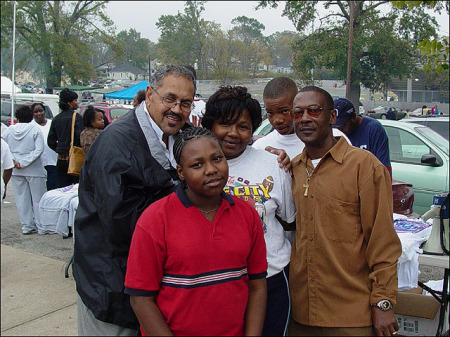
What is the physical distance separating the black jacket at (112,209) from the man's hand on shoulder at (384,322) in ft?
3.41

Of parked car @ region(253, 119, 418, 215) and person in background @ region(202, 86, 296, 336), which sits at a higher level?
person in background @ region(202, 86, 296, 336)

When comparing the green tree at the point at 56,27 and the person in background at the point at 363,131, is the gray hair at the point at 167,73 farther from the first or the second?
the person in background at the point at 363,131

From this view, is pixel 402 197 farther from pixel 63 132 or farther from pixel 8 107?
pixel 63 132

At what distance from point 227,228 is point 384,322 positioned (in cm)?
84

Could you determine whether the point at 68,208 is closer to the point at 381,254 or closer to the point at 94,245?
the point at 94,245

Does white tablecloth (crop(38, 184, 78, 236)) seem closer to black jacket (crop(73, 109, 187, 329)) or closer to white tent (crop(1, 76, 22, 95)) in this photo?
black jacket (crop(73, 109, 187, 329))

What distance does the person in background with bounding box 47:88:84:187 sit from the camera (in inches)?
276

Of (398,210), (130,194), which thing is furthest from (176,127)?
(398,210)

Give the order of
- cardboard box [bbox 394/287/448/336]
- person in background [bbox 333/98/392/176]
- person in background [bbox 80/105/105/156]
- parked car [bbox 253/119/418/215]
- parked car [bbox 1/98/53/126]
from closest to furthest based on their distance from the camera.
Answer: parked car [bbox 1/98/53/126] < cardboard box [bbox 394/287/448/336] < person in background [bbox 333/98/392/176] < parked car [bbox 253/119/418/215] < person in background [bbox 80/105/105/156]

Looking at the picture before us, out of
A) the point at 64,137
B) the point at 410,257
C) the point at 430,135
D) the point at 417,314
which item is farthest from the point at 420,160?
the point at 64,137

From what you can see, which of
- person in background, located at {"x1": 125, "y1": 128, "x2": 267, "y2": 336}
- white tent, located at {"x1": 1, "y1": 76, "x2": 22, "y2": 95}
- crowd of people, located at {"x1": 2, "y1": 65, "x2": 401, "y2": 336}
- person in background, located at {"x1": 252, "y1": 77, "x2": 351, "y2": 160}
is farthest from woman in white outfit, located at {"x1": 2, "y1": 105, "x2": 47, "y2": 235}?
person in background, located at {"x1": 125, "y1": 128, "x2": 267, "y2": 336}

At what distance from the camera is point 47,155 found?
7461 millimetres

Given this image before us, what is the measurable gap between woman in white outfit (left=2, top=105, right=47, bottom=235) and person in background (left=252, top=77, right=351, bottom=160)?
4877mm

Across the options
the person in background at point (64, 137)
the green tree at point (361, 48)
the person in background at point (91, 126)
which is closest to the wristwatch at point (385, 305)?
the person in background at point (91, 126)
